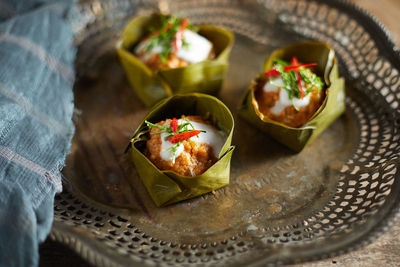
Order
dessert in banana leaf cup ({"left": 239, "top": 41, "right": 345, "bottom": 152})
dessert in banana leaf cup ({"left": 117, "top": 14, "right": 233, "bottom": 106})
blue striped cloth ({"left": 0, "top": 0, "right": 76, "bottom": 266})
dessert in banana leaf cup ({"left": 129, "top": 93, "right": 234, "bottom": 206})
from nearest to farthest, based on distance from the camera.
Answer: blue striped cloth ({"left": 0, "top": 0, "right": 76, "bottom": 266}), dessert in banana leaf cup ({"left": 129, "top": 93, "right": 234, "bottom": 206}), dessert in banana leaf cup ({"left": 239, "top": 41, "right": 345, "bottom": 152}), dessert in banana leaf cup ({"left": 117, "top": 14, "right": 233, "bottom": 106})

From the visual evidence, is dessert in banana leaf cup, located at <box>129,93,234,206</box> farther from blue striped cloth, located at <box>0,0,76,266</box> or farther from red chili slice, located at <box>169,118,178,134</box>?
blue striped cloth, located at <box>0,0,76,266</box>

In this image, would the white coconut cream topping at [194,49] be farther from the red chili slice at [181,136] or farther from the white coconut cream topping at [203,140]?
the red chili slice at [181,136]

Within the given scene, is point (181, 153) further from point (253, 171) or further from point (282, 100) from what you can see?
point (282, 100)

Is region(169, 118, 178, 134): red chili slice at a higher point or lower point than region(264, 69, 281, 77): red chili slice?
lower

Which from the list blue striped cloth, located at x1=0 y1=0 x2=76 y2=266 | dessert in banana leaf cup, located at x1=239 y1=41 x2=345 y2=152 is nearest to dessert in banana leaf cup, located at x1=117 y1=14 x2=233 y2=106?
dessert in banana leaf cup, located at x1=239 y1=41 x2=345 y2=152

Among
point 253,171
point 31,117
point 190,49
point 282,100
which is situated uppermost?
point 282,100

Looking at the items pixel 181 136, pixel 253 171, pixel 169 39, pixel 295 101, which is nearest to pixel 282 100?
pixel 295 101

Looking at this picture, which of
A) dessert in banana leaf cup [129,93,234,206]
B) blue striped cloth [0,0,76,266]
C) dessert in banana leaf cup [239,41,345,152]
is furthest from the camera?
dessert in banana leaf cup [239,41,345,152]

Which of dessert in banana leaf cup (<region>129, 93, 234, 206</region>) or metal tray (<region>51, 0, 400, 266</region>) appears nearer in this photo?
metal tray (<region>51, 0, 400, 266</region>)
